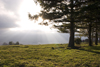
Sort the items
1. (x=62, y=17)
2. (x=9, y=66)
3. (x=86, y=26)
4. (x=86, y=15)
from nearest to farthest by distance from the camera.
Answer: (x=9, y=66)
(x=86, y=15)
(x=62, y=17)
(x=86, y=26)

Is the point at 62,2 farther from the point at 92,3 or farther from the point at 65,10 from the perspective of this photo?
the point at 92,3

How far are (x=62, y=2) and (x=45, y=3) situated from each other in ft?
10.5

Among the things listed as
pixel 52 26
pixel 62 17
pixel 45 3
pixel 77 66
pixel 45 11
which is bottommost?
pixel 77 66

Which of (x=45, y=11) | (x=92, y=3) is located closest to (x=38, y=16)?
(x=45, y=11)

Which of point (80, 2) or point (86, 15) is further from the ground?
point (80, 2)

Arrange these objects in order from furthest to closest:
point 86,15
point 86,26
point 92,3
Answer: point 86,26
point 86,15
point 92,3

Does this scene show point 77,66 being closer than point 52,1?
Yes

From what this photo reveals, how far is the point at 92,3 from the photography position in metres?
12.8

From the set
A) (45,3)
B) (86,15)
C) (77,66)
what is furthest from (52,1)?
(77,66)

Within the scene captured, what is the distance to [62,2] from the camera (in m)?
15.0

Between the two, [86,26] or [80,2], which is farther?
[86,26]

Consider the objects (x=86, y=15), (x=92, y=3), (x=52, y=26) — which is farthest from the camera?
(x=52, y=26)

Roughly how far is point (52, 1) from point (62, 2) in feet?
6.85

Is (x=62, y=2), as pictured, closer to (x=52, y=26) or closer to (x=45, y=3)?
(x=45, y=3)
